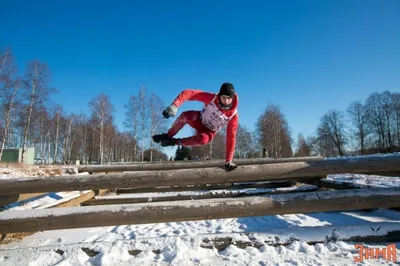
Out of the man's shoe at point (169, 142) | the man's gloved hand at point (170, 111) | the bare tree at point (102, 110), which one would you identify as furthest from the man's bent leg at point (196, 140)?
the bare tree at point (102, 110)

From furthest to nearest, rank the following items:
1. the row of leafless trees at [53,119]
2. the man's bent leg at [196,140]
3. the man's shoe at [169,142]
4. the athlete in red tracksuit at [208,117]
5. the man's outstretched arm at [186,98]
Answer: the row of leafless trees at [53,119] → the man's bent leg at [196,140] → the man's shoe at [169,142] → the athlete in red tracksuit at [208,117] → the man's outstretched arm at [186,98]

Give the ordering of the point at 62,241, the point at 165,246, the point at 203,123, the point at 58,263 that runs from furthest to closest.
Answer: the point at 203,123 → the point at 62,241 → the point at 165,246 → the point at 58,263

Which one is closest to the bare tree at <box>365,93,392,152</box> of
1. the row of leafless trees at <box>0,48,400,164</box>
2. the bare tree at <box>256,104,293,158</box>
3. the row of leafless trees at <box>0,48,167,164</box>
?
the row of leafless trees at <box>0,48,400,164</box>

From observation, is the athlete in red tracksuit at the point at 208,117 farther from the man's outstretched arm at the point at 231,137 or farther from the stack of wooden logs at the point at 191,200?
the stack of wooden logs at the point at 191,200

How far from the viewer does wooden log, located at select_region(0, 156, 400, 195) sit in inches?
116

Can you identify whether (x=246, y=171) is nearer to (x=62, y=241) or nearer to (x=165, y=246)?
(x=165, y=246)

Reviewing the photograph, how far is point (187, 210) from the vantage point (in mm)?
2732

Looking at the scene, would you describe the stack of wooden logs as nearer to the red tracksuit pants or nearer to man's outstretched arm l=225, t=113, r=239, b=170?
man's outstretched arm l=225, t=113, r=239, b=170

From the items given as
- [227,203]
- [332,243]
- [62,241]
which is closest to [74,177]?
[62,241]

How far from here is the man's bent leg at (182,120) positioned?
4082 mm

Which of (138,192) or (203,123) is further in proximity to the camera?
(138,192)

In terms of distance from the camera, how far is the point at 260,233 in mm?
2820

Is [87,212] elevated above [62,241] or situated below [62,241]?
above

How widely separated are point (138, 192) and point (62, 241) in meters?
5.18
